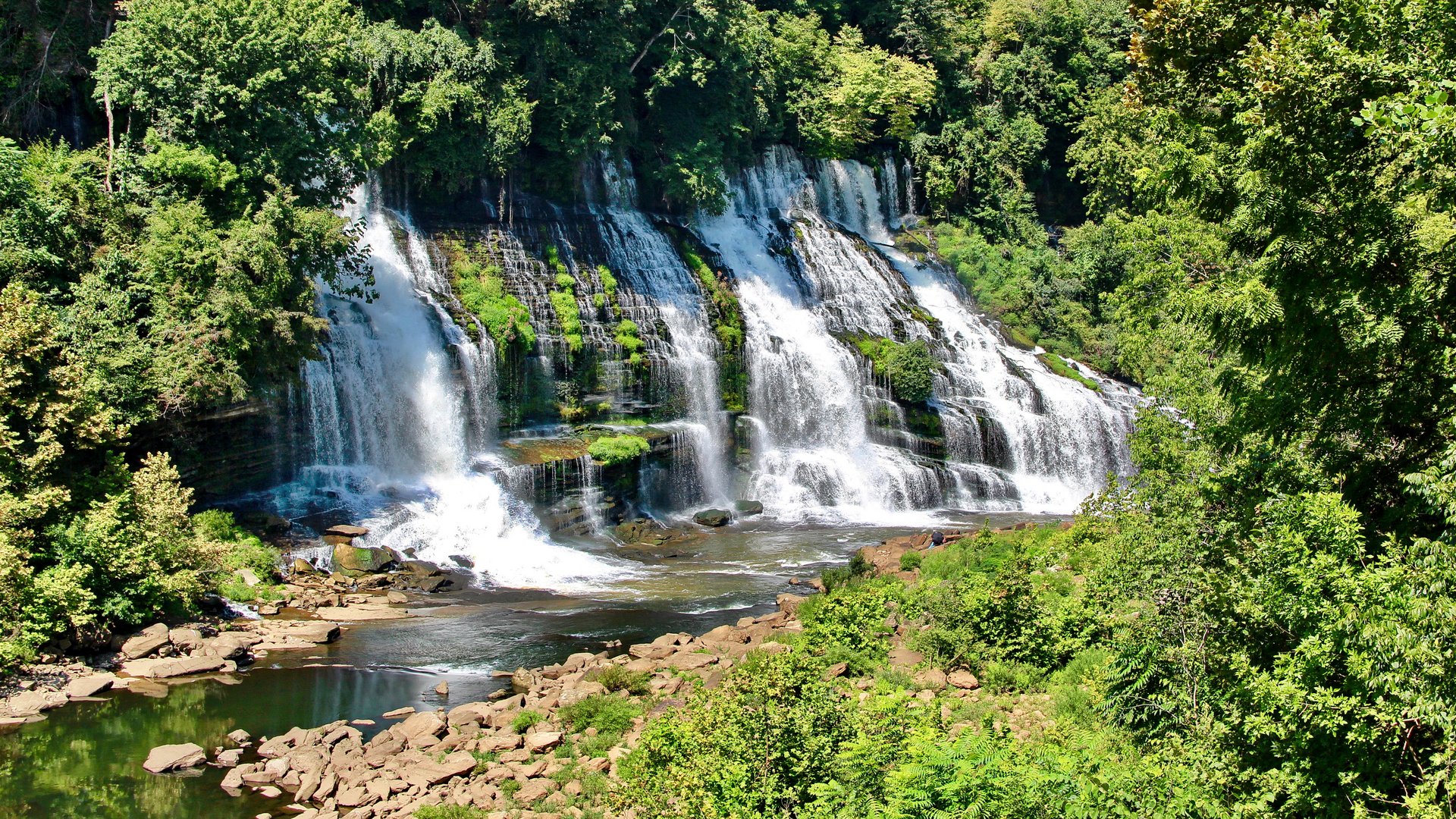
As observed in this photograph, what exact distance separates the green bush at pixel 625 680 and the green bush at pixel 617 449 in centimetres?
1119

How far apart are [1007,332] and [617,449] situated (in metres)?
17.2

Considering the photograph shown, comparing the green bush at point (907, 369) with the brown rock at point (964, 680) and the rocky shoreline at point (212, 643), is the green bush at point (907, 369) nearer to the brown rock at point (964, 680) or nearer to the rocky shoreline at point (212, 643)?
the rocky shoreline at point (212, 643)

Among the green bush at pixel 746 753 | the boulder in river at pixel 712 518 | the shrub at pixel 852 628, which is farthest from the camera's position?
the boulder in river at pixel 712 518

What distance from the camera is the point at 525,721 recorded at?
40.2 feet

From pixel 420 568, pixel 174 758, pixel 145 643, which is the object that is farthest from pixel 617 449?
pixel 174 758

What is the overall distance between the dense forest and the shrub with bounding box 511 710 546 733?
2.68 metres

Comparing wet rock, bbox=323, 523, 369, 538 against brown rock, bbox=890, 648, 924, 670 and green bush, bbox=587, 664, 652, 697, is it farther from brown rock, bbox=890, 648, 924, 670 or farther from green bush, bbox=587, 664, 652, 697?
brown rock, bbox=890, 648, 924, 670

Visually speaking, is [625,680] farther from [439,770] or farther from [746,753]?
[746,753]

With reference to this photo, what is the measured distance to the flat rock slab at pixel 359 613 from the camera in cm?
1753

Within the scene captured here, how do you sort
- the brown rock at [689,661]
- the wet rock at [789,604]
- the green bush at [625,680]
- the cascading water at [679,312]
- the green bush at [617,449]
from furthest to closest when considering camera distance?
the cascading water at [679,312] < the green bush at [617,449] < the wet rock at [789,604] < the brown rock at [689,661] < the green bush at [625,680]

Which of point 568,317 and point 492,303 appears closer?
point 492,303

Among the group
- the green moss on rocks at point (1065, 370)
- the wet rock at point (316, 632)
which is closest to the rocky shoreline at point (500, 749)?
the wet rock at point (316, 632)

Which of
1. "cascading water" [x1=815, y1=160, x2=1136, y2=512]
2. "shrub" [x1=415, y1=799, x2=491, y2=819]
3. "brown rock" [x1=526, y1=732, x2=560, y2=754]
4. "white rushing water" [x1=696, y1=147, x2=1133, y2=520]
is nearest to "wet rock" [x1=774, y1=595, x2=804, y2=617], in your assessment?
"brown rock" [x1=526, y1=732, x2=560, y2=754]

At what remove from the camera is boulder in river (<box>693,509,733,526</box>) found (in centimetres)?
2564
